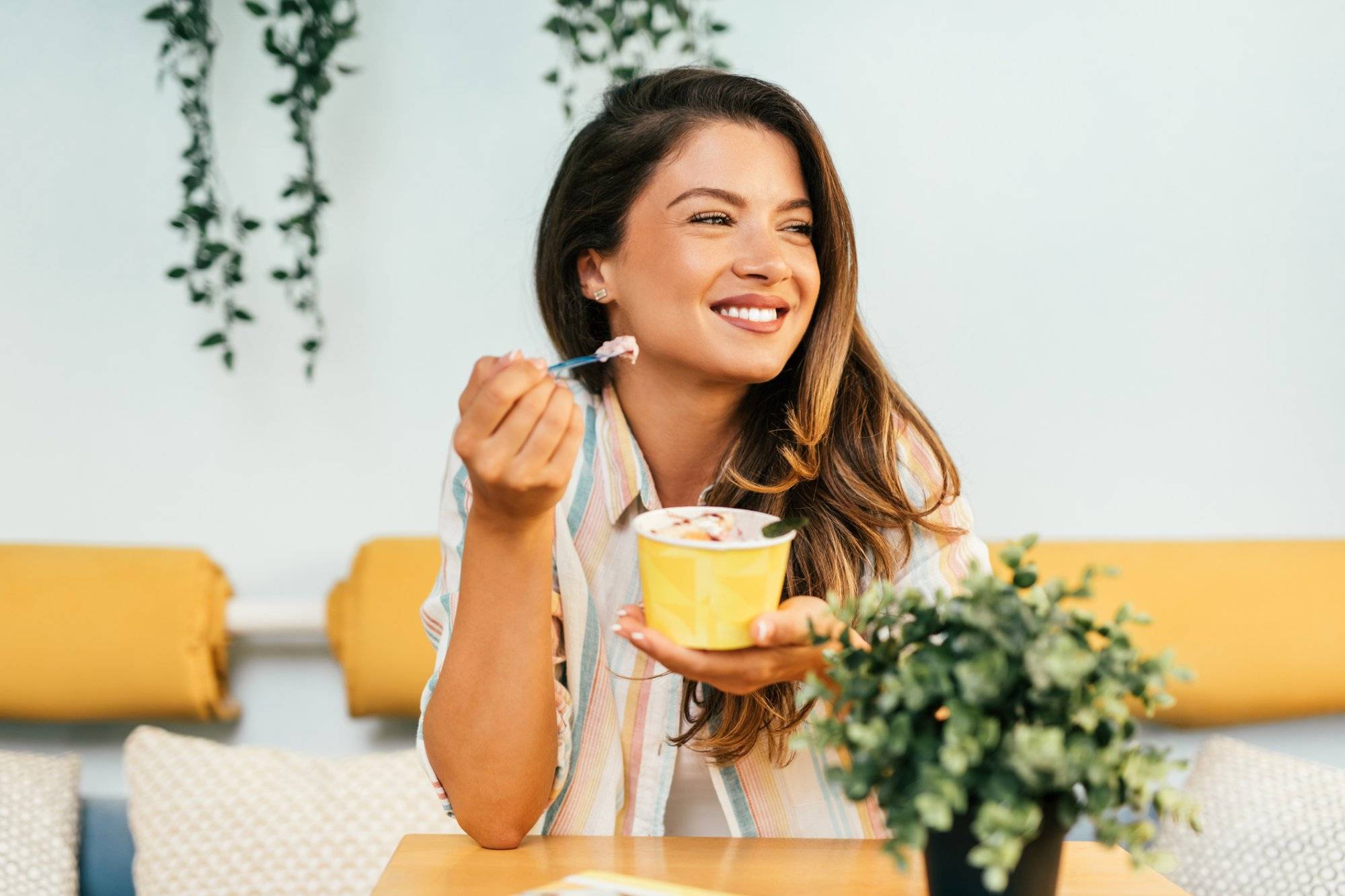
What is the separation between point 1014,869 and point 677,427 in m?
0.79

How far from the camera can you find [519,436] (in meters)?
0.89

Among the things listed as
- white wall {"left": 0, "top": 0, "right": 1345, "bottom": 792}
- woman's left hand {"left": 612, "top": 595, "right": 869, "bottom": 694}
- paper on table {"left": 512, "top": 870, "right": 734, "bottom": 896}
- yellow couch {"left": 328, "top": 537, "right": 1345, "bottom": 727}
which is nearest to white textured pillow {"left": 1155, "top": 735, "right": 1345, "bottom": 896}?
yellow couch {"left": 328, "top": 537, "right": 1345, "bottom": 727}

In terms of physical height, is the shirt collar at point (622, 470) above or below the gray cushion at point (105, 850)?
above

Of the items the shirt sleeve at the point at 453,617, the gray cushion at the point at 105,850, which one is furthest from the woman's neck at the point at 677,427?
the gray cushion at the point at 105,850

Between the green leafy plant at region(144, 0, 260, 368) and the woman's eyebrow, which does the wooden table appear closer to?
the woman's eyebrow

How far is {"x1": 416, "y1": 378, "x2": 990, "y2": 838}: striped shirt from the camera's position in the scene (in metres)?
1.18

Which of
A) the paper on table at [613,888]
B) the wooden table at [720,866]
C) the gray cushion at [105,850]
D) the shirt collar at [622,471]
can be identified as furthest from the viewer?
the gray cushion at [105,850]

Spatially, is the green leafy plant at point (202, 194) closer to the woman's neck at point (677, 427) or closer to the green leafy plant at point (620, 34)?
the green leafy plant at point (620, 34)

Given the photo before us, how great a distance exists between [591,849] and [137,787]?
101 centimetres

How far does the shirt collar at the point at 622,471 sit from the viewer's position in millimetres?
1315

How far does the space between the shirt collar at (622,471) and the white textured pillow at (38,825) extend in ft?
3.27

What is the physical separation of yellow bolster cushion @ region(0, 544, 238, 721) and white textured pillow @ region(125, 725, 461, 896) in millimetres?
119

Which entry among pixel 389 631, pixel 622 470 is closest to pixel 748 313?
pixel 622 470

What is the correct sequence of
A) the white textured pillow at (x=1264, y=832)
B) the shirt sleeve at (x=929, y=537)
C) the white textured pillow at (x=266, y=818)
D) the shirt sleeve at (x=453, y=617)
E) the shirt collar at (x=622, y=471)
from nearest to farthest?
1. the shirt sleeve at (x=453, y=617)
2. the shirt sleeve at (x=929, y=537)
3. the shirt collar at (x=622, y=471)
4. the white textured pillow at (x=1264, y=832)
5. the white textured pillow at (x=266, y=818)
